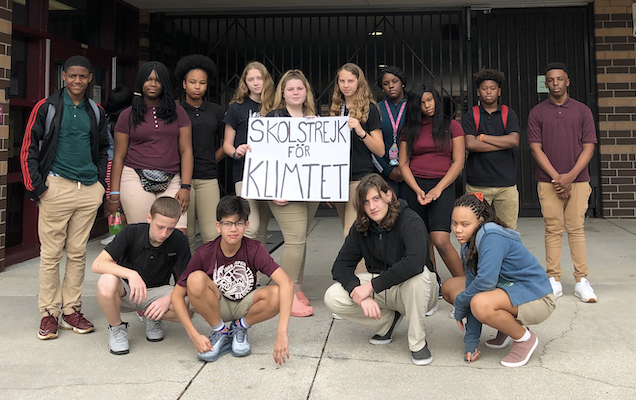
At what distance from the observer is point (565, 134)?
4215mm

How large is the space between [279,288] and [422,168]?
1.51 meters

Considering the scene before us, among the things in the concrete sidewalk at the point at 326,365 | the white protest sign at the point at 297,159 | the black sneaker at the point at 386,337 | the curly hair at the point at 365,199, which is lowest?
the concrete sidewalk at the point at 326,365

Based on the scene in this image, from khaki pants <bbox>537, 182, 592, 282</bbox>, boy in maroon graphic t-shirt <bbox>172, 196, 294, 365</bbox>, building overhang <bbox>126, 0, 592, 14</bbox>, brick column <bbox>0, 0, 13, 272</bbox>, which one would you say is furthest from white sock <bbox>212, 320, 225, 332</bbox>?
building overhang <bbox>126, 0, 592, 14</bbox>

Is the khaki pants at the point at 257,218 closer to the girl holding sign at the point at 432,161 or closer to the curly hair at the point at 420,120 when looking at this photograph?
the girl holding sign at the point at 432,161

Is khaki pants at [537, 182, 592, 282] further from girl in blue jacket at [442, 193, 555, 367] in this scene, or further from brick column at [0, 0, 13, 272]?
brick column at [0, 0, 13, 272]

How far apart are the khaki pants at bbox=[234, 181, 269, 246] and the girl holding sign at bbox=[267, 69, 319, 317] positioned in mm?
149

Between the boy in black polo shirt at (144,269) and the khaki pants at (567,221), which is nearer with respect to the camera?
the boy in black polo shirt at (144,269)

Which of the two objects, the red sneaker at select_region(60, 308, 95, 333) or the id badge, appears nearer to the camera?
the red sneaker at select_region(60, 308, 95, 333)

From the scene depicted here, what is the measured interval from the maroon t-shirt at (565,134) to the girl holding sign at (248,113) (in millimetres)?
2020

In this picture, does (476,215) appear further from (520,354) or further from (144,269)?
(144,269)

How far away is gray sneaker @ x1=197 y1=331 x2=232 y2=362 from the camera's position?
299cm

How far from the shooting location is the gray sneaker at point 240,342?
3.05 meters

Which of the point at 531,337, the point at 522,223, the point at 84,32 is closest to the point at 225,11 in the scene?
the point at 84,32

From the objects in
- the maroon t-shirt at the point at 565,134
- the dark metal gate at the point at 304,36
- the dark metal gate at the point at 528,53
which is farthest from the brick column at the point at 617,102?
the maroon t-shirt at the point at 565,134
